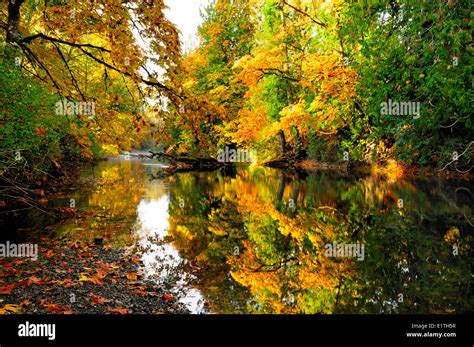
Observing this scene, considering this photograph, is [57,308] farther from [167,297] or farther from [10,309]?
[167,297]

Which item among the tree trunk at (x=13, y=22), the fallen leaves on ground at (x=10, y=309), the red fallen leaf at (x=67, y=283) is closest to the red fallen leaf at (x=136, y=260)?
the red fallen leaf at (x=67, y=283)

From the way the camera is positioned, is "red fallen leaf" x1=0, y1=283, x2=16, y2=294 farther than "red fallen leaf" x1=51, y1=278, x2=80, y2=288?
No

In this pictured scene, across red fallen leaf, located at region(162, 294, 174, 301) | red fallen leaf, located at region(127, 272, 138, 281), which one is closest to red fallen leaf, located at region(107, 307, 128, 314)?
red fallen leaf, located at region(162, 294, 174, 301)

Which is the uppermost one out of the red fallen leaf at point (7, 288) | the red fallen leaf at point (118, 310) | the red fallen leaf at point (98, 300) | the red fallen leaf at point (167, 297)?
the red fallen leaf at point (7, 288)

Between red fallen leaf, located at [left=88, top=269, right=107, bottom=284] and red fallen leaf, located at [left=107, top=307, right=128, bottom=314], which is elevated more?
red fallen leaf, located at [left=88, top=269, right=107, bottom=284]

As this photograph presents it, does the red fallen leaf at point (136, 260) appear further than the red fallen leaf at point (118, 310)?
Yes

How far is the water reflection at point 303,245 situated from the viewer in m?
5.90

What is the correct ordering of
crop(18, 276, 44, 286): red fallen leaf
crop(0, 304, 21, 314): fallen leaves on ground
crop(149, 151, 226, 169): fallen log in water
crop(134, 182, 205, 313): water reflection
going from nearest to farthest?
crop(0, 304, 21, 314): fallen leaves on ground
crop(134, 182, 205, 313): water reflection
crop(18, 276, 44, 286): red fallen leaf
crop(149, 151, 226, 169): fallen log in water

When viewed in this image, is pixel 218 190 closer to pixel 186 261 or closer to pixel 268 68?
pixel 186 261

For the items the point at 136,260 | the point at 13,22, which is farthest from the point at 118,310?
the point at 13,22

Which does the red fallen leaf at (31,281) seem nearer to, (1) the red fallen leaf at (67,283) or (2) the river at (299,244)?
(1) the red fallen leaf at (67,283)

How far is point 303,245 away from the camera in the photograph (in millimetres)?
8977

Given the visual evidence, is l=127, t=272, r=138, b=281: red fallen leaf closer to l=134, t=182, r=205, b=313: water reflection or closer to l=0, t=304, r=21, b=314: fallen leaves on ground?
l=134, t=182, r=205, b=313: water reflection

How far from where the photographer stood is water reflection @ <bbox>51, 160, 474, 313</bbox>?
19.4 feet
